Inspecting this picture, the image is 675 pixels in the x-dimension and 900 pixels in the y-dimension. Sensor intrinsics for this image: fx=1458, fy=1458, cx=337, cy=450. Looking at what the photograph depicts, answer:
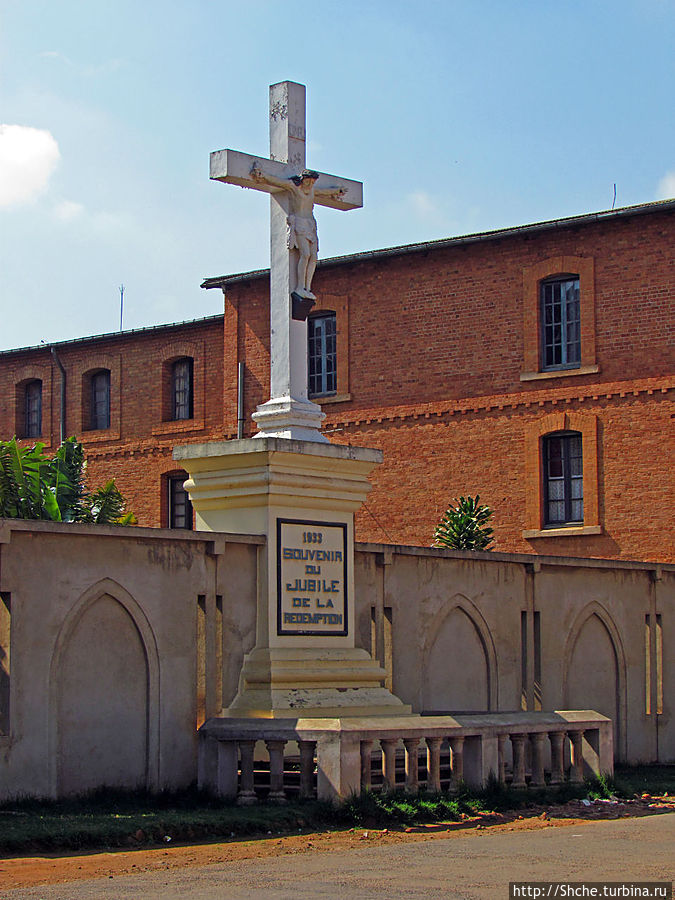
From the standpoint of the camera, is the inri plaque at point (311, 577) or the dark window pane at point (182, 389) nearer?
the inri plaque at point (311, 577)

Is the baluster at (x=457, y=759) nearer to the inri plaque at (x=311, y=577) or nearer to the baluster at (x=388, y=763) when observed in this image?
the baluster at (x=388, y=763)

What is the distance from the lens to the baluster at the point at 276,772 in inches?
485

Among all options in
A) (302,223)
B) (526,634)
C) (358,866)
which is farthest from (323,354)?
(358,866)

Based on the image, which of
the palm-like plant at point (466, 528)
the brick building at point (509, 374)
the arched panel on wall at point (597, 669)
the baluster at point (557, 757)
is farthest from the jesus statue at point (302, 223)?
the brick building at point (509, 374)

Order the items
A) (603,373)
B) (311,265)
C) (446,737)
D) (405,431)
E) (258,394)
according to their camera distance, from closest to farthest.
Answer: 1. (446,737)
2. (311,265)
3. (603,373)
4. (405,431)
5. (258,394)

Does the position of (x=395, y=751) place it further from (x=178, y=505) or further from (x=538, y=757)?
(x=178, y=505)

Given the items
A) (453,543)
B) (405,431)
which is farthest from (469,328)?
(453,543)

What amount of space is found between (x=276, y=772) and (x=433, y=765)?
1383 mm

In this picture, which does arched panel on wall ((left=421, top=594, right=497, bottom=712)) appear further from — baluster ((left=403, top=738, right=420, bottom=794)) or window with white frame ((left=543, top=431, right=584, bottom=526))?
window with white frame ((left=543, top=431, right=584, bottom=526))

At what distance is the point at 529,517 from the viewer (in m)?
28.8

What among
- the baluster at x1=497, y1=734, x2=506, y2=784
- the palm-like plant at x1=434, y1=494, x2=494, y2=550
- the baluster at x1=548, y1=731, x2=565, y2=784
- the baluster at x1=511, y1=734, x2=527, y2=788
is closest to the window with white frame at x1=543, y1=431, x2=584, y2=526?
the palm-like plant at x1=434, y1=494, x2=494, y2=550

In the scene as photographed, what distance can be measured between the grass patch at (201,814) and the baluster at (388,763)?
0.11 metres

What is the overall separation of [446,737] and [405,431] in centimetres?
1766

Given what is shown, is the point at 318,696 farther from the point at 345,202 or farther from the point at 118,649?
the point at 345,202
